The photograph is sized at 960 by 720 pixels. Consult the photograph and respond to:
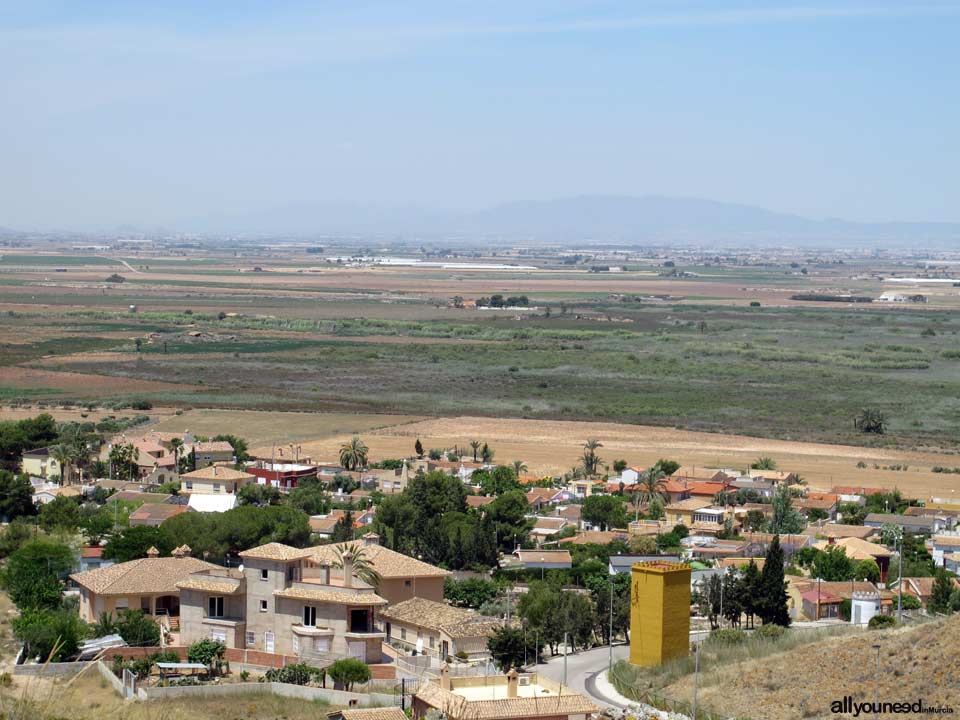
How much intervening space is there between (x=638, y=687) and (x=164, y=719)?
15.2m

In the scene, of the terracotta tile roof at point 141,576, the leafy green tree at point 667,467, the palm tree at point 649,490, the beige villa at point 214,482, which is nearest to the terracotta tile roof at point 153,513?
the beige villa at point 214,482

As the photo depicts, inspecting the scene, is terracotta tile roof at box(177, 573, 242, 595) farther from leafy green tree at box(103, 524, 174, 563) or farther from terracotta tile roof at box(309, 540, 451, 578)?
leafy green tree at box(103, 524, 174, 563)

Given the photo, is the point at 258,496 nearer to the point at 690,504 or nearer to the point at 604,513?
the point at 604,513

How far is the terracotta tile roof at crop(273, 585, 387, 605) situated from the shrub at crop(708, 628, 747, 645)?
5.87 metres

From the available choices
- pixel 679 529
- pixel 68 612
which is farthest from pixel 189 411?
pixel 68 612

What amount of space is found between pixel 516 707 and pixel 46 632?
32.4ft

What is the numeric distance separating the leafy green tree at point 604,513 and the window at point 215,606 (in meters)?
17.7

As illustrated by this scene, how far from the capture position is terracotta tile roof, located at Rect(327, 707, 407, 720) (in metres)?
21.8

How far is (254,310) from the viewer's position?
150 metres

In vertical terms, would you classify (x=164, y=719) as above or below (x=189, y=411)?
above

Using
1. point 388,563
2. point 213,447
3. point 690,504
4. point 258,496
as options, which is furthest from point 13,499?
point 690,504

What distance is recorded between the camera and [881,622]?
2802cm

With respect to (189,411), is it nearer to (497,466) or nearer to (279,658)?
(497,466)

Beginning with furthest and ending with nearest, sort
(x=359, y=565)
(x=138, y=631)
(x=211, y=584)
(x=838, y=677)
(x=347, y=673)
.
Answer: (x=359, y=565), (x=211, y=584), (x=138, y=631), (x=347, y=673), (x=838, y=677)
